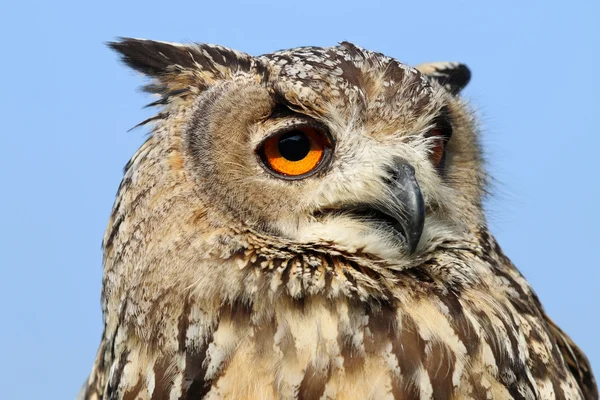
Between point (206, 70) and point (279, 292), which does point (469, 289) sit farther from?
point (206, 70)

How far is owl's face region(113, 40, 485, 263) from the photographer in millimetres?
2523

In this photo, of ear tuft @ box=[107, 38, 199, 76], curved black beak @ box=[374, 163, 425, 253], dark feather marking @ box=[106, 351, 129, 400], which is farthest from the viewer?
ear tuft @ box=[107, 38, 199, 76]

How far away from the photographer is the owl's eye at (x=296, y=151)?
2.55 m

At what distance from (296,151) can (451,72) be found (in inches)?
50.7

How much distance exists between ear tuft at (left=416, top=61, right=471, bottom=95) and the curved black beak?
3.56ft

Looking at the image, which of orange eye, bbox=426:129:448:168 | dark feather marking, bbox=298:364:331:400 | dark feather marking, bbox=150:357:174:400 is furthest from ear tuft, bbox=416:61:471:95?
dark feather marking, bbox=150:357:174:400

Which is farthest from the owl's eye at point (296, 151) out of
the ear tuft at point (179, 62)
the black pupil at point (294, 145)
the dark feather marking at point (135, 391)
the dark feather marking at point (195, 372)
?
the dark feather marking at point (135, 391)

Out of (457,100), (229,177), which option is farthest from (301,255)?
(457,100)

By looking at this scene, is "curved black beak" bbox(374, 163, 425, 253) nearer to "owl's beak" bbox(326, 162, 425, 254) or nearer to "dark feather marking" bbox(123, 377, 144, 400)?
"owl's beak" bbox(326, 162, 425, 254)

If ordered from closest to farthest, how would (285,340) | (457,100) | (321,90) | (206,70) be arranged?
1. (285,340)
2. (321,90)
3. (206,70)
4. (457,100)

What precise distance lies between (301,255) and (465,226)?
0.62m

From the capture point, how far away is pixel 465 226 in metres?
2.77

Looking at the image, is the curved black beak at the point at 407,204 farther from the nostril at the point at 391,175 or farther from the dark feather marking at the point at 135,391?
the dark feather marking at the point at 135,391

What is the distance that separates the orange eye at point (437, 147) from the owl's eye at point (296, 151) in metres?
0.41
